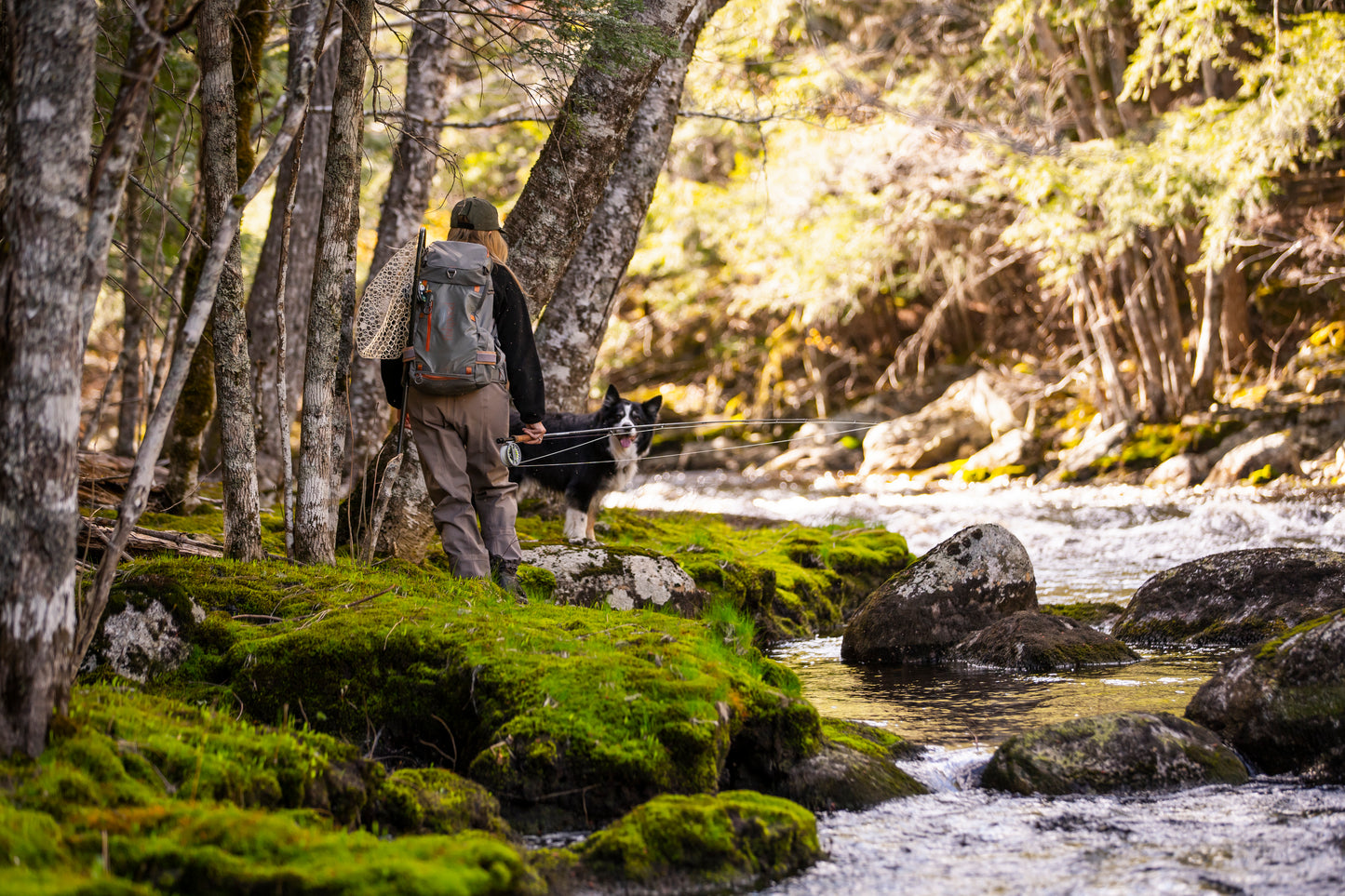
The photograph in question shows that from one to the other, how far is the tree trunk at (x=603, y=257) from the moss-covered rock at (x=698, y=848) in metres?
5.31

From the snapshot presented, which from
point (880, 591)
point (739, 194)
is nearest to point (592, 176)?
point (880, 591)

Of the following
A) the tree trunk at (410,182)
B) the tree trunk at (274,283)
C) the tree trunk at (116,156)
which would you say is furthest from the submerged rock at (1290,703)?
the tree trunk at (274,283)

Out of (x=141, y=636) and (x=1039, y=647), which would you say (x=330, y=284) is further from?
(x=1039, y=647)

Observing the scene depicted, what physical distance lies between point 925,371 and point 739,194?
7.47 metres

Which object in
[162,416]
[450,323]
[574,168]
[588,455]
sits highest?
[574,168]

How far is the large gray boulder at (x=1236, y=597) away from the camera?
637 cm

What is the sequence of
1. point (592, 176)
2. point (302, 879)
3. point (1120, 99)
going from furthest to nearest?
point (1120, 99) < point (592, 176) < point (302, 879)

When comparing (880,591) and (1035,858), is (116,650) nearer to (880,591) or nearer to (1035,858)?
(1035,858)

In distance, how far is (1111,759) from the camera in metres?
3.90

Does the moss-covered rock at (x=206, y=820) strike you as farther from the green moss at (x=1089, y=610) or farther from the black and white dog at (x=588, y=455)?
the green moss at (x=1089, y=610)

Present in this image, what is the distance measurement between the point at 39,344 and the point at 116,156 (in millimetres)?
593

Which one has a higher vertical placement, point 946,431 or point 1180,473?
point 946,431

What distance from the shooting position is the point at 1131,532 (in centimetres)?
1164

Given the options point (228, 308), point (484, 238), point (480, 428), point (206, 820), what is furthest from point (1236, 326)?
point (206, 820)
